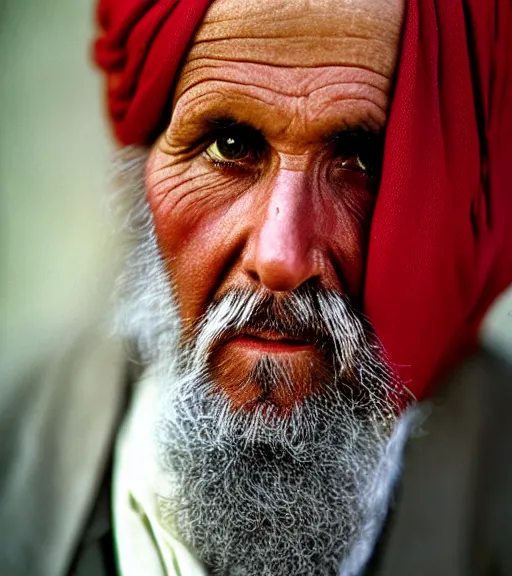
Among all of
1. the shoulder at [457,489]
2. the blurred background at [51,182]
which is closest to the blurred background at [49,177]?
the blurred background at [51,182]

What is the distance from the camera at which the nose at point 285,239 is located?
3.98 feet

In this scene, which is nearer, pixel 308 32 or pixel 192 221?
pixel 308 32

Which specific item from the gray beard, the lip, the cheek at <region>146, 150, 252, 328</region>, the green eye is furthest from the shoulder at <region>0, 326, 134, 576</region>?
the green eye

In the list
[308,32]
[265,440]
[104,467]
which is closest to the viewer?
[308,32]

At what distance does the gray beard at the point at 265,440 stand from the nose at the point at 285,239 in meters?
0.05

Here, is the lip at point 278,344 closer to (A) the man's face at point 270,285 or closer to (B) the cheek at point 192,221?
(A) the man's face at point 270,285

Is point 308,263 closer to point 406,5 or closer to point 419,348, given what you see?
point 419,348

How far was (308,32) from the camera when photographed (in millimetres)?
1209

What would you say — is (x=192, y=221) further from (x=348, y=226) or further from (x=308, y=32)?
(x=308, y=32)

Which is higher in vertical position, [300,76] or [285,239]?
[300,76]

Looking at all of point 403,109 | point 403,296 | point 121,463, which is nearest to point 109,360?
point 121,463

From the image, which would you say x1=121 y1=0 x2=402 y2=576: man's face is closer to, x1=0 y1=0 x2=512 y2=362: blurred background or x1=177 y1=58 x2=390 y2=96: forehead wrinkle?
x1=177 y1=58 x2=390 y2=96: forehead wrinkle

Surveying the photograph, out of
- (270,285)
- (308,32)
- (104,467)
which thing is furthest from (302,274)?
(104,467)

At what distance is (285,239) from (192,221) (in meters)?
0.21
